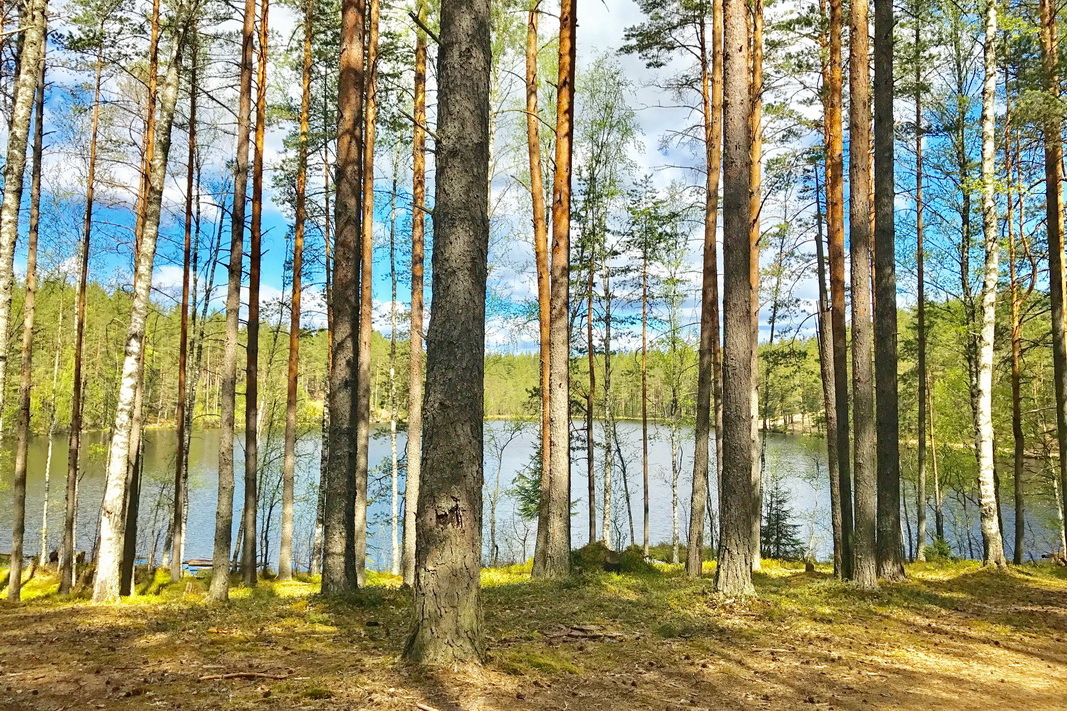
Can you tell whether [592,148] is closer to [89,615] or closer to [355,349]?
[355,349]

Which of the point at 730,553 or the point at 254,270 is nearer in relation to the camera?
the point at 730,553

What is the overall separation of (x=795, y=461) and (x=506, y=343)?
105 feet

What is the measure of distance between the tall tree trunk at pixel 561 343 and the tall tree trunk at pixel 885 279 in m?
4.40

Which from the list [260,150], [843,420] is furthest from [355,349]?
[843,420]

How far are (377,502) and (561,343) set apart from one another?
59.8ft

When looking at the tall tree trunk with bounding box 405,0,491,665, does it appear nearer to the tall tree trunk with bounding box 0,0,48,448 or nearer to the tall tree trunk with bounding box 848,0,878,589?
the tall tree trunk with bounding box 848,0,878,589

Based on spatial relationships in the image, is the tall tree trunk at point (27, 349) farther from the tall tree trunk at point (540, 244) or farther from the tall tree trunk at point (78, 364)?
the tall tree trunk at point (540, 244)

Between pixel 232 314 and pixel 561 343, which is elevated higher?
pixel 232 314

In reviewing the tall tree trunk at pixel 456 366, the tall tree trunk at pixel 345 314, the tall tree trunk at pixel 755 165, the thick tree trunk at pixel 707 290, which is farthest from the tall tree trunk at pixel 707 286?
the tall tree trunk at pixel 456 366

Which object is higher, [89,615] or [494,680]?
[494,680]

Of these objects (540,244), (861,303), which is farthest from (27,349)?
(861,303)

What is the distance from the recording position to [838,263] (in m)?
9.79

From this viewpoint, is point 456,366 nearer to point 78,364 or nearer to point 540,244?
point 540,244

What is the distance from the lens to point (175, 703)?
11.2ft
